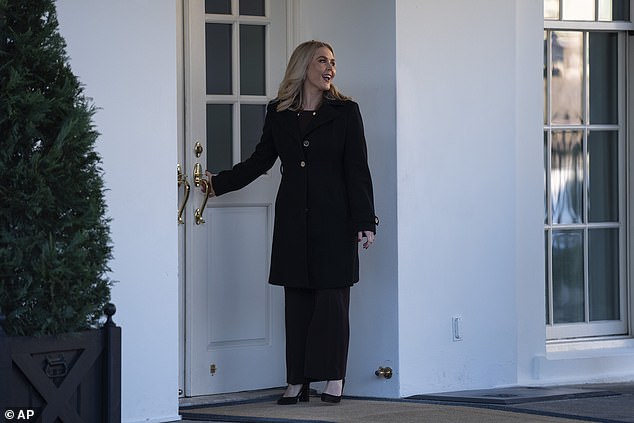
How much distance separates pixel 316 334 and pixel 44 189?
2.17 m

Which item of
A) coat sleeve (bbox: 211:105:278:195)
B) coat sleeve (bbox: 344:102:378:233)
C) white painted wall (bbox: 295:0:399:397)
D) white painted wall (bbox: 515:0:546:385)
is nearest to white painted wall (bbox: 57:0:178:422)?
coat sleeve (bbox: 211:105:278:195)

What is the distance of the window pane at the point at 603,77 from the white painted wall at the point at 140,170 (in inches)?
102

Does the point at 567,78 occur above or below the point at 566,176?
above

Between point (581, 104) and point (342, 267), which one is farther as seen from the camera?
point (581, 104)

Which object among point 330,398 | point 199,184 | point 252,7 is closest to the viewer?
point 330,398

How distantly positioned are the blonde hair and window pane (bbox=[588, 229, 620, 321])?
6.12 ft

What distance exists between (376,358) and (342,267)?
0.61m

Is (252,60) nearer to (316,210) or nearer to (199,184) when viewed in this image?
(199,184)

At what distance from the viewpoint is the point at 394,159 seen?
5.75 m

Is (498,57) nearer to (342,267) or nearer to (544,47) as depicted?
(544,47)

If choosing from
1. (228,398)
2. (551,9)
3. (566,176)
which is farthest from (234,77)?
(566,176)

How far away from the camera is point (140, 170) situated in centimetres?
502

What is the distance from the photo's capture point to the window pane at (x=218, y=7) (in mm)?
5762

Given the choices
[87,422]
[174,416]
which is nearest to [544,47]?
[174,416]
